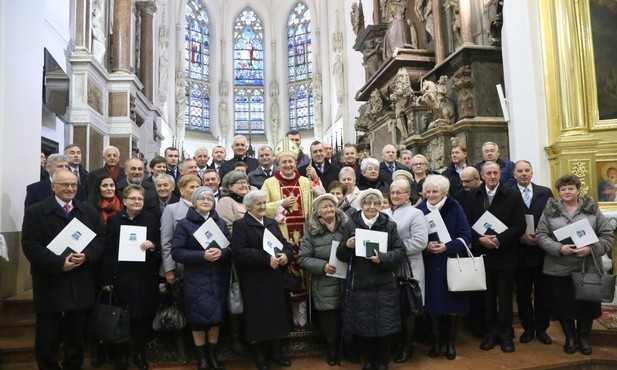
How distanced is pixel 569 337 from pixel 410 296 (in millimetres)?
1639

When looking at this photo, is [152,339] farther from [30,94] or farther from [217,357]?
[30,94]

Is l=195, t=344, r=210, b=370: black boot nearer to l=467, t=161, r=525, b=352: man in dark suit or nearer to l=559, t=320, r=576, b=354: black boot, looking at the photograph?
l=467, t=161, r=525, b=352: man in dark suit

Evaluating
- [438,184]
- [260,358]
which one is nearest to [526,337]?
[438,184]

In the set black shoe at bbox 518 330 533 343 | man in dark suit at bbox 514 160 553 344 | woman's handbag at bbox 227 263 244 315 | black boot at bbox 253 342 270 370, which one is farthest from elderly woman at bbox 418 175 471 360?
woman's handbag at bbox 227 263 244 315

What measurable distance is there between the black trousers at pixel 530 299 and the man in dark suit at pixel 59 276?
149 inches

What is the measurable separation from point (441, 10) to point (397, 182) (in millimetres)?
5646

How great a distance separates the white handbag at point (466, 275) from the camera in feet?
13.7

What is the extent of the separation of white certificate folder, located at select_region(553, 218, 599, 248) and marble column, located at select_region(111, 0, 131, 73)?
10.3 meters

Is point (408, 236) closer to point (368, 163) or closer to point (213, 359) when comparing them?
point (368, 163)

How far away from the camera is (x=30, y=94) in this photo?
5520 mm

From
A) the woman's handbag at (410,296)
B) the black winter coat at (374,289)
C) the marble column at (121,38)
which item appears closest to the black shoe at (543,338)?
the woman's handbag at (410,296)

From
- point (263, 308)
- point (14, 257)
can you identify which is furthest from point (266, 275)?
point (14, 257)

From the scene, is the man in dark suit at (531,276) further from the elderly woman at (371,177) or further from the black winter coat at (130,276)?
the black winter coat at (130,276)

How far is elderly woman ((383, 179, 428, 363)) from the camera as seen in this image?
417 centimetres
